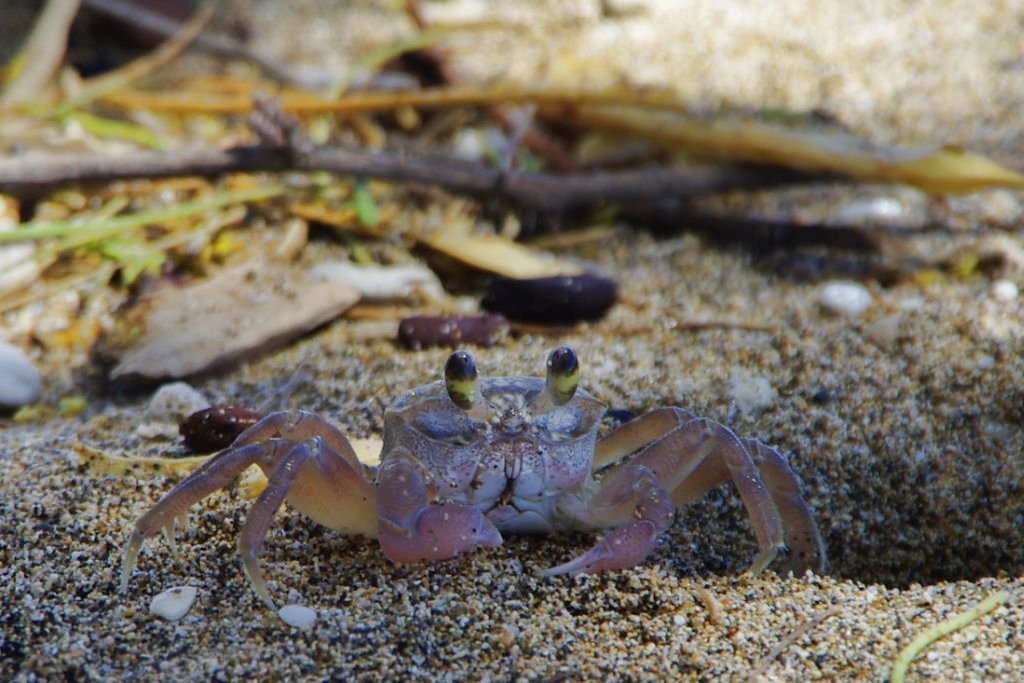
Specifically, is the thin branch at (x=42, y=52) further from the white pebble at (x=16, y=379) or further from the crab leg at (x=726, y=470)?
the crab leg at (x=726, y=470)

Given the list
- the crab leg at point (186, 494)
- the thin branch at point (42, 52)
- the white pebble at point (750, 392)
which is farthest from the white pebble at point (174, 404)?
the thin branch at point (42, 52)

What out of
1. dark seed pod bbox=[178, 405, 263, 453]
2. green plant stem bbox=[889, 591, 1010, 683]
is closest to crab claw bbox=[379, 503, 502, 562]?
dark seed pod bbox=[178, 405, 263, 453]

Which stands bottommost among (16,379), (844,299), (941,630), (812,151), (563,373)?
(16,379)

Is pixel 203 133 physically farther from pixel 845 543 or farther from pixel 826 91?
pixel 845 543

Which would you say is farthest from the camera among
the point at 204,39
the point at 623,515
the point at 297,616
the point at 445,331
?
the point at 204,39

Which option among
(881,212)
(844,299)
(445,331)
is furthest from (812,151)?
(445,331)

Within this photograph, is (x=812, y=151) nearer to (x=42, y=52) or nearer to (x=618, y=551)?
(x=618, y=551)
